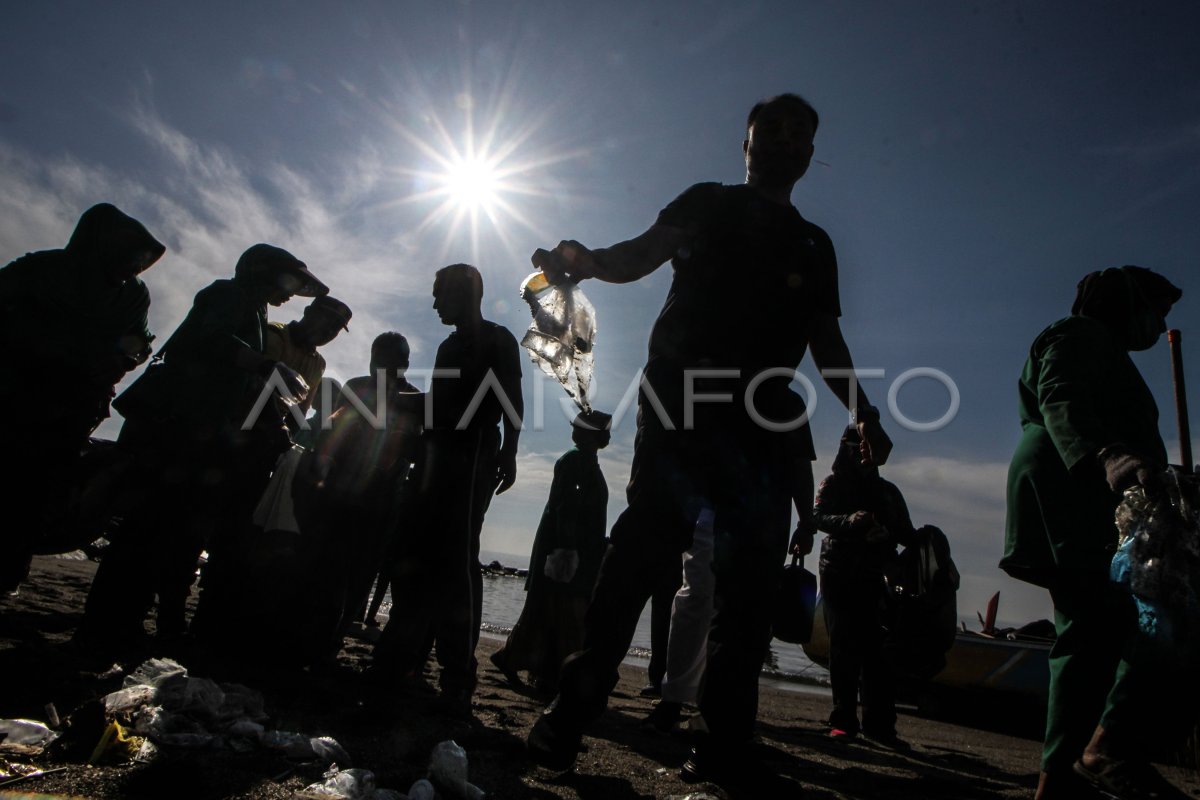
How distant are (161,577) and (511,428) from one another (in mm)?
1727

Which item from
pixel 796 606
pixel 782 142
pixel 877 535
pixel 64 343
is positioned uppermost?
pixel 782 142

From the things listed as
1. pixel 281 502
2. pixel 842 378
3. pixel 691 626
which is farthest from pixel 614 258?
pixel 281 502

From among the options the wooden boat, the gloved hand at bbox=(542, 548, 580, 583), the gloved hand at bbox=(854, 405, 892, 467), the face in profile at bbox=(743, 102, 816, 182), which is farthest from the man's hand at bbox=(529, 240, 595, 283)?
the wooden boat

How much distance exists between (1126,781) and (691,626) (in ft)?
6.41

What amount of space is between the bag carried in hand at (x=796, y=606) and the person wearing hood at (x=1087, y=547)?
→ 0.70 m

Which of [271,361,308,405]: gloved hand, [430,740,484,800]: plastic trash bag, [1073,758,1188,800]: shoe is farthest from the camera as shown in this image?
[271,361,308,405]: gloved hand

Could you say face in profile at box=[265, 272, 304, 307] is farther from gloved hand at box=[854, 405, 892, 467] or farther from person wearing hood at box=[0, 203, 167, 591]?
gloved hand at box=[854, 405, 892, 467]

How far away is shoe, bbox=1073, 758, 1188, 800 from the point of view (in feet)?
6.44

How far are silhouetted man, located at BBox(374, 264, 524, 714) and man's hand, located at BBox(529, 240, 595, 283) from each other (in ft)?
4.31

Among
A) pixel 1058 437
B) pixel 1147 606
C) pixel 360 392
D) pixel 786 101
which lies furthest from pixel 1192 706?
pixel 360 392

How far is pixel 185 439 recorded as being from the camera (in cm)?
317

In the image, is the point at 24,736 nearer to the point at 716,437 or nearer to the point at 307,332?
the point at 716,437

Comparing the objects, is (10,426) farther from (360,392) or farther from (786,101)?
(786,101)

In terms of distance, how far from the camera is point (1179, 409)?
7.35 meters
